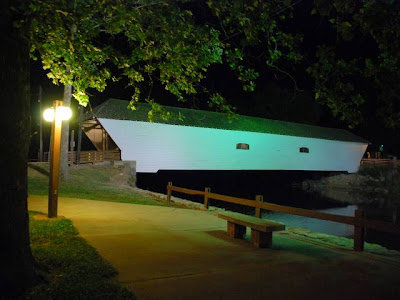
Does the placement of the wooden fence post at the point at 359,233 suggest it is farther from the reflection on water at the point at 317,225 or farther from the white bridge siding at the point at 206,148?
the white bridge siding at the point at 206,148

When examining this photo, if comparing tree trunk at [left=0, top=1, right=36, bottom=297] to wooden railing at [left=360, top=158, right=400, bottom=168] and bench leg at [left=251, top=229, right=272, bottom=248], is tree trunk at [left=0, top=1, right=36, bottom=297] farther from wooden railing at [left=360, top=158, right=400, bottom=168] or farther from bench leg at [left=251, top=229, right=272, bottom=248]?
wooden railing at [left=360, top=158, right=400, bottom=168]

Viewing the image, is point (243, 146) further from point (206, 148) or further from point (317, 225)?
point (317, 225)

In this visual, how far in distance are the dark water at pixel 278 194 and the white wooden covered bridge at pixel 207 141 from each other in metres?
2.88

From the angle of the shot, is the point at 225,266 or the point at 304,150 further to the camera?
the point at 304,150

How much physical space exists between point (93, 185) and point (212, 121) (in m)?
10.1

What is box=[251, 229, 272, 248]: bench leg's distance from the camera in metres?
5.89

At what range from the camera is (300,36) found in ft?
17.1

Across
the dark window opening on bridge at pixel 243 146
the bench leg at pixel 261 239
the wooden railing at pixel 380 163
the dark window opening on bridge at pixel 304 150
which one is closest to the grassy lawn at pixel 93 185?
the bench leg at pixel 261 239

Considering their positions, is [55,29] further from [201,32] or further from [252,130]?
[252,130]

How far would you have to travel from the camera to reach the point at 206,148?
23562 millimetres

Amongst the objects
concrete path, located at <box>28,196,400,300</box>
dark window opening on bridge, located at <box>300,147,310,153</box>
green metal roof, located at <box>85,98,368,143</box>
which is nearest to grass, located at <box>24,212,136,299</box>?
concrete path, located at <box>28,196,400,300</box>

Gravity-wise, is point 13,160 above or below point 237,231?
above

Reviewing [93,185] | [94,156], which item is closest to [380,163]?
[94,156]

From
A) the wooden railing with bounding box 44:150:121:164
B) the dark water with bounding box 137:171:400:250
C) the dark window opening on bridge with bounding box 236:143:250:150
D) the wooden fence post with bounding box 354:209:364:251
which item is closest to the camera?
the wooden fence post with bounding box 354:209:364:251
